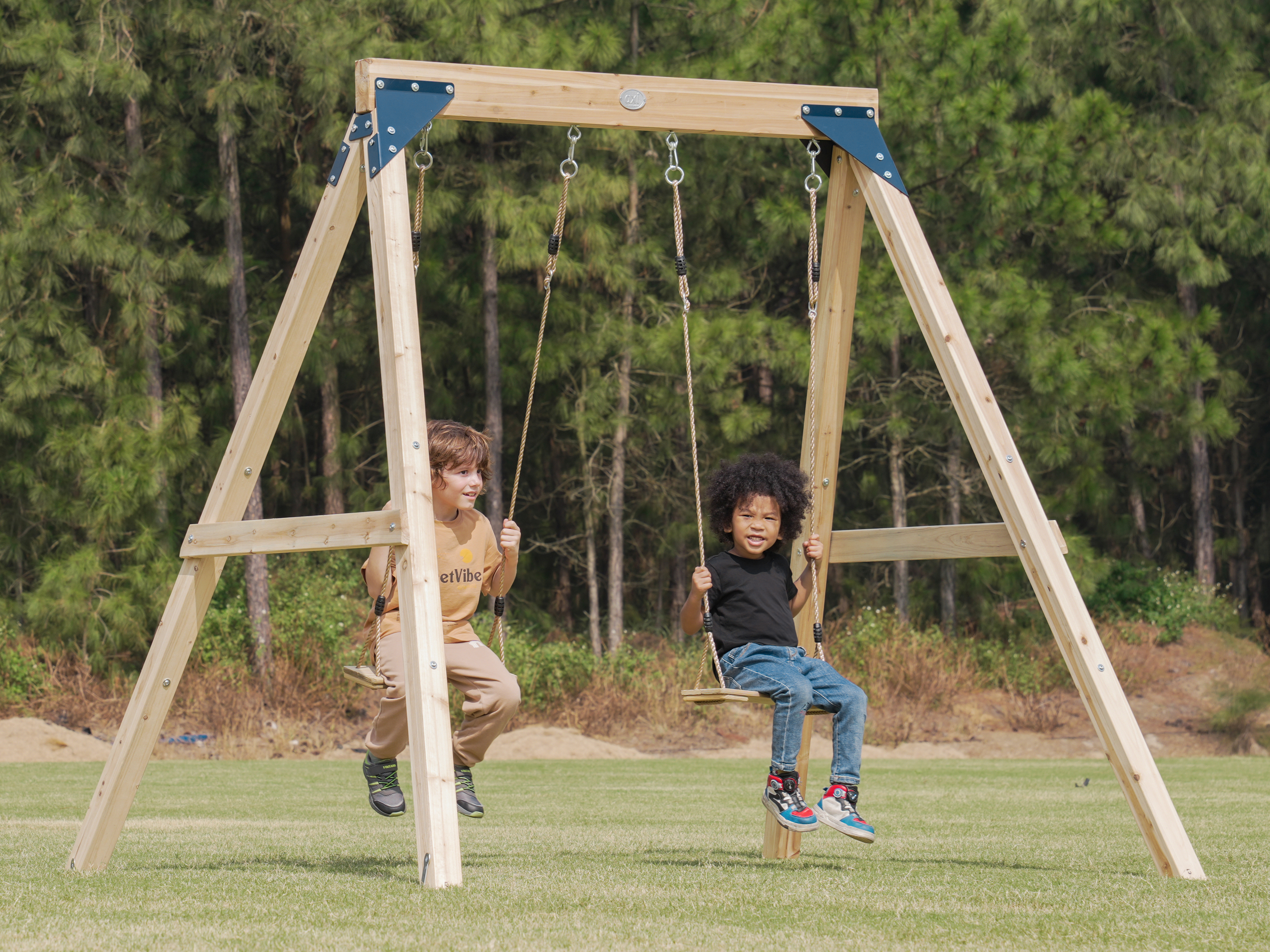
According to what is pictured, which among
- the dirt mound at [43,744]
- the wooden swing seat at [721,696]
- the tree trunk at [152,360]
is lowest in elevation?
the dirt mound at [43,744]

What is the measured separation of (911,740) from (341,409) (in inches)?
420

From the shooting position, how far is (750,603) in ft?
20.4

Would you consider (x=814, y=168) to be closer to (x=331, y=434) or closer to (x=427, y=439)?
(x=427, y=439)

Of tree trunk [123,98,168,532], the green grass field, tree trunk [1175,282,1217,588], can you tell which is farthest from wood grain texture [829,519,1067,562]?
tree trunk [1175,282,1217,588]

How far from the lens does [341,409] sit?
24.0 m

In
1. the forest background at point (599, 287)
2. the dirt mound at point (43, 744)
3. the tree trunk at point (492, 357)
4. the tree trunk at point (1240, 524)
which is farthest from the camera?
the tree trunk at point (1240, 524)

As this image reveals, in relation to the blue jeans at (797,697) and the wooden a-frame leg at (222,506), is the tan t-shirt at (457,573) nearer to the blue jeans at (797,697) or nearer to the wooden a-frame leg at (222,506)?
the wooden a-frame leg at (222,506)

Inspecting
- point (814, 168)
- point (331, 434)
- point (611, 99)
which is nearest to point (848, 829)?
point (814, 168)

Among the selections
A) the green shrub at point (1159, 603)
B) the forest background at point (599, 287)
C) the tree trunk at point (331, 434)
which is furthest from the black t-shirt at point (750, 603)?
the green shrub at point (1159, 603)

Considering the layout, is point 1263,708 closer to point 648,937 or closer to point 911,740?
point 911,740

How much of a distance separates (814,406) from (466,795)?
220 centimetres

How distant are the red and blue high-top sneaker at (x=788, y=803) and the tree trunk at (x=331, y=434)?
15767 mm

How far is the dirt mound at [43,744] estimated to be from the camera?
640 inches

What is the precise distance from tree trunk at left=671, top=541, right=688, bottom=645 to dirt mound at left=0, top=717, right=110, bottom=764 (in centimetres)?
917
